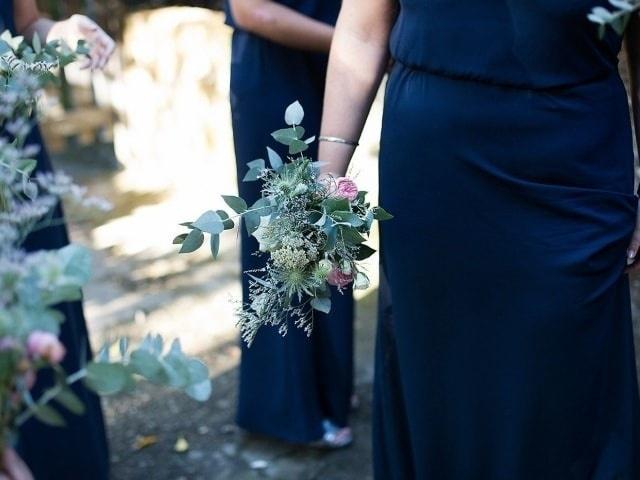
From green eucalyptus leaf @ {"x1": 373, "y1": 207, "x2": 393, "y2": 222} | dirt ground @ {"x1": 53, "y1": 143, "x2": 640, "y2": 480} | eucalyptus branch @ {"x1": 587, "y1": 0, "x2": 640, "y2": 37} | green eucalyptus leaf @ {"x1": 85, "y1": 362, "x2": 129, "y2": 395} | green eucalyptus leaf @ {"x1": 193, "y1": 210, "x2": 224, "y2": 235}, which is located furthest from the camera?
dirt ground @ {"x1": 53, "y1": 143, "x2": 640, "y2": 480}

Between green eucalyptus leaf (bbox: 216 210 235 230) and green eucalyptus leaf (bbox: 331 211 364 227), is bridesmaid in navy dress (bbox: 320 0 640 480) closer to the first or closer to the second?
green eucalyptus leaf (bbox: 331 211 364 227)

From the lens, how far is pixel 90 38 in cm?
257

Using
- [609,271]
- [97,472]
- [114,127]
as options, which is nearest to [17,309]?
[609,271]

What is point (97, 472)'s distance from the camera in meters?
2.99

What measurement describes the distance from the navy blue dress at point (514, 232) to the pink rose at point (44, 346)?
1.12m

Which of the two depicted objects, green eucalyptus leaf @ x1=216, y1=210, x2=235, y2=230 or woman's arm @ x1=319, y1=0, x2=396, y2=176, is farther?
woman's arm @ x1=319, y1=0, x2=396, y2=176

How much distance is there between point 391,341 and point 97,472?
1.12 meters

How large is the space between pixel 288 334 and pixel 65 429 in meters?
0.73

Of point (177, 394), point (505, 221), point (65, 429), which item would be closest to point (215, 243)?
point (505, 221)

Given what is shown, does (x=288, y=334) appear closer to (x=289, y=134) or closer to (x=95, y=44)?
(x=95, y=44)

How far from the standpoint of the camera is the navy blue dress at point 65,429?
2709 mm

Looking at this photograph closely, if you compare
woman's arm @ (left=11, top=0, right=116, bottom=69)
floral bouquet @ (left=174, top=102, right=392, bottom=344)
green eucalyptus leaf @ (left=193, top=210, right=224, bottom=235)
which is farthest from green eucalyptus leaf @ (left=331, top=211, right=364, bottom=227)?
woman's arm @ (left=11, top=0, right=116, bottom=69)

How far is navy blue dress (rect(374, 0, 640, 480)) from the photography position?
1.90 meters

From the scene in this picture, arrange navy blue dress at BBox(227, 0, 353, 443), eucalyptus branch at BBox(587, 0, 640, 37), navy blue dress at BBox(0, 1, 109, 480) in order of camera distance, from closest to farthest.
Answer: eucalyptus branch at BBox(587, 0, 640, 37), navy blue dress at BBox(0, 1, 109, 480), navy blue dress at BBox(227, 0, 353, 443)
